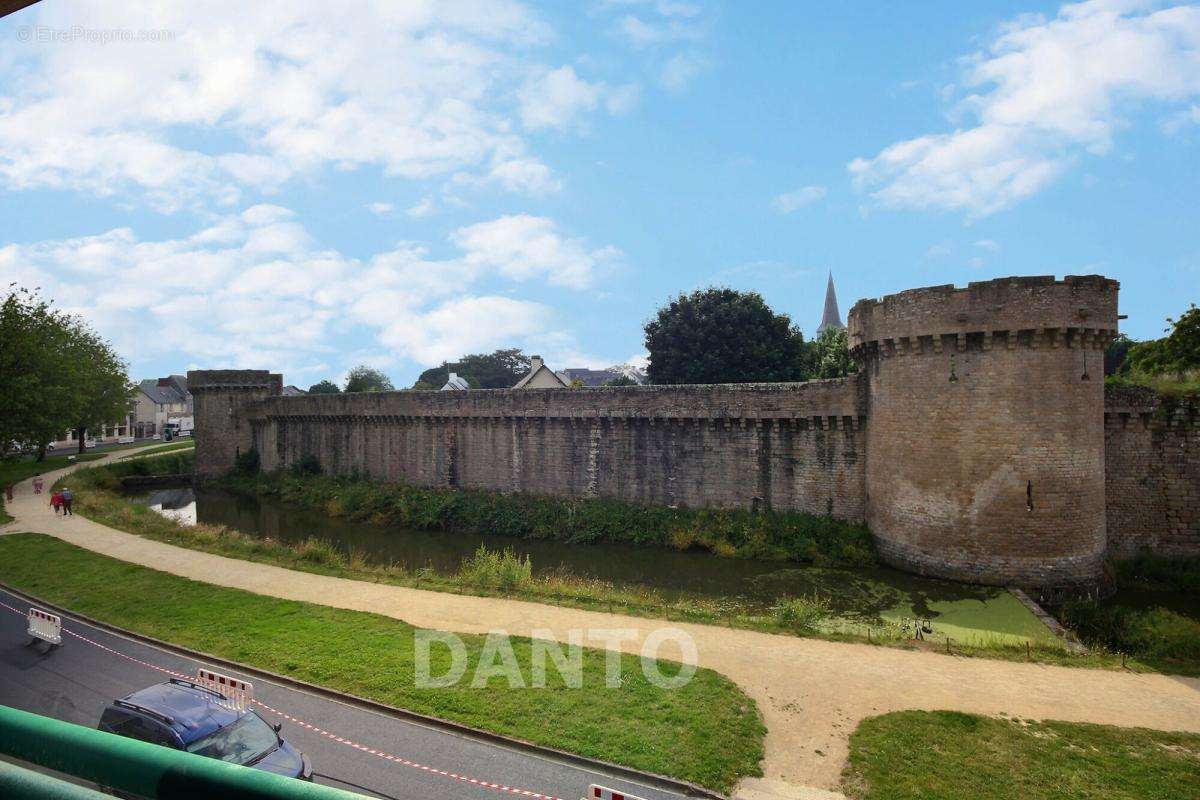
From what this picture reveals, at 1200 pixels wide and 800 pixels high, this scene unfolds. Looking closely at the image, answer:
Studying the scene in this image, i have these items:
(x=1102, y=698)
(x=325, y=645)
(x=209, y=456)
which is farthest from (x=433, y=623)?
(x=209, y=456)

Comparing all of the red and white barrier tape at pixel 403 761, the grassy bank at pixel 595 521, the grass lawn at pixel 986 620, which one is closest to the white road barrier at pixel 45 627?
the red and white barrier tape at pixel 403 761

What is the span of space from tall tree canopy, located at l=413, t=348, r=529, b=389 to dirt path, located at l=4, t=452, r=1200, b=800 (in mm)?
68287

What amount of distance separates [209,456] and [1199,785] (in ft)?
141

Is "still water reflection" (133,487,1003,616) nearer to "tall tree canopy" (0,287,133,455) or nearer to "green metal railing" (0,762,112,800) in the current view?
"tall tree canopy" (0,287,133,455)

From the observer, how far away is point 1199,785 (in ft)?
25.6

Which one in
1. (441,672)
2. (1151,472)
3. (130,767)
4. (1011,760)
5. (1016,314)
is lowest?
(1011,760)

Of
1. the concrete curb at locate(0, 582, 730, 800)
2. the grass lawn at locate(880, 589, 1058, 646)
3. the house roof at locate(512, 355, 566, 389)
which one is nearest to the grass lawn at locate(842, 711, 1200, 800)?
the concrete curb at locate(0, 582, 730, 800)

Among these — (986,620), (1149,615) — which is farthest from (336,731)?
(1149,615)

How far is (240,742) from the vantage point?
728 centimetres

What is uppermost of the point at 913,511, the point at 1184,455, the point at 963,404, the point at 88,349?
the point at 88,349

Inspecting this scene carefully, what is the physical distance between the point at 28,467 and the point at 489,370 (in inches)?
1929

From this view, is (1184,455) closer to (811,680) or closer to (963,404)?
(963,404)

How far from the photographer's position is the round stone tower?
53.6 ft

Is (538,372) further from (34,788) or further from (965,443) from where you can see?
(34,788)
